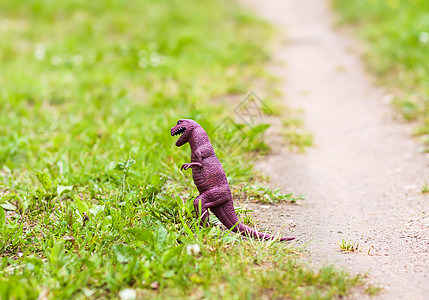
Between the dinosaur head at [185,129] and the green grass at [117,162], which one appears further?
the dinosaur head at [185,129]

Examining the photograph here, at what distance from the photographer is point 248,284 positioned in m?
2.03

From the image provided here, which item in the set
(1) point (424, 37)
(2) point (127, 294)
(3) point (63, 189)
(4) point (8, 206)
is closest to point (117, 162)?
(3) point (63, 189)

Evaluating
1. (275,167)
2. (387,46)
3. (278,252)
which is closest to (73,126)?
(275,167)

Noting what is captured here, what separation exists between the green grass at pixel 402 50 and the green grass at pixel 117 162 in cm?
194

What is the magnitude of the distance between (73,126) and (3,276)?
2.74 metres

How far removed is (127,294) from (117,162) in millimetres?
1575

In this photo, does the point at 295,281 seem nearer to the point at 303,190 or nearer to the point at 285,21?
the point at 303,190

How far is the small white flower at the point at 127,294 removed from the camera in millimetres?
1957

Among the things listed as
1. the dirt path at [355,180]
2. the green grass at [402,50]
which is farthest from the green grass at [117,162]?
the green grass at [402,50]

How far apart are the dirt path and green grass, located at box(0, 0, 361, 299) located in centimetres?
30

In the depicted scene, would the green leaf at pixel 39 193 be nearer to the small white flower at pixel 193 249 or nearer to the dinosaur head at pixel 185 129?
the dinosaur head at pixel 185 129

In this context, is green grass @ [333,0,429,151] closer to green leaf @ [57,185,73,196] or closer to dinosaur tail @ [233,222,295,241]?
dinosaur tail @ [233,222,295,241]

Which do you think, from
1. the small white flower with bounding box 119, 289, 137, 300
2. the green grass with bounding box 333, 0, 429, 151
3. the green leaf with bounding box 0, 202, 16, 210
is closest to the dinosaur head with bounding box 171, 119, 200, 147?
the small white flower with bounding box 119, 289, 137, 300

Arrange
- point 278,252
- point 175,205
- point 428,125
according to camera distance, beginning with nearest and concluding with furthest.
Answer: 1. point 278,252
2. point 175,205
3. point 428,125
